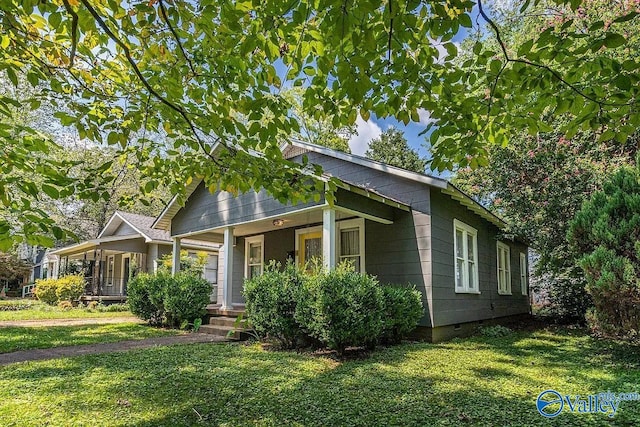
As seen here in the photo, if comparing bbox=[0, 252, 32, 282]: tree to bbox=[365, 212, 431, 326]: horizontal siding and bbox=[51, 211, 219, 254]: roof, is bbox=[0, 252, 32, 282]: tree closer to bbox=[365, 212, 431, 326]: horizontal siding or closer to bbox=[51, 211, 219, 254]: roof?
bbox=[51, 211, 219, 254]: roof

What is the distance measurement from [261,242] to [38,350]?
6.42 meters

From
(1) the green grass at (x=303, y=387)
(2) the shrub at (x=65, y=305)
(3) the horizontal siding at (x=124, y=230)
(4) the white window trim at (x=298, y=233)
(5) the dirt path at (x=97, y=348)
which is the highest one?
(3) the horizontal siding at (x=124, y=230)

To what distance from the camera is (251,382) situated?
493 centimetres

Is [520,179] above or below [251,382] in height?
above

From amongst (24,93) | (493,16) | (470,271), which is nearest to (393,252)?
(470,271)

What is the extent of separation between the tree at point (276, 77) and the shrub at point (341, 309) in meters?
3.23

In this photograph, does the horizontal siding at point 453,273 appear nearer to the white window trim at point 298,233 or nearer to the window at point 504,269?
the window at point 504,269

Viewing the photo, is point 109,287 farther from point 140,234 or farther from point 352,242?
point 352,242

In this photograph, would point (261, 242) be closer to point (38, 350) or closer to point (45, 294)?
point (38, 350)

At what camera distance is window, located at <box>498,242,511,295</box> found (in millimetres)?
12961

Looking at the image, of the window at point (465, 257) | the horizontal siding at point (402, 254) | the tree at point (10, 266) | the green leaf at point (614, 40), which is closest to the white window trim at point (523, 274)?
the window at point (465, 257)

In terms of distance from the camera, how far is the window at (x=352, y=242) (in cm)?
956

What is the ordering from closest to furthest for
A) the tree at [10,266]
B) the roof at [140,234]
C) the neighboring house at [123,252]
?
the roof at [140,234]
the neighboring house at [123,252]
the tree at [10,266]

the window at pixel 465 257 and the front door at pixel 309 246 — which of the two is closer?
the window at pixel 465 257
